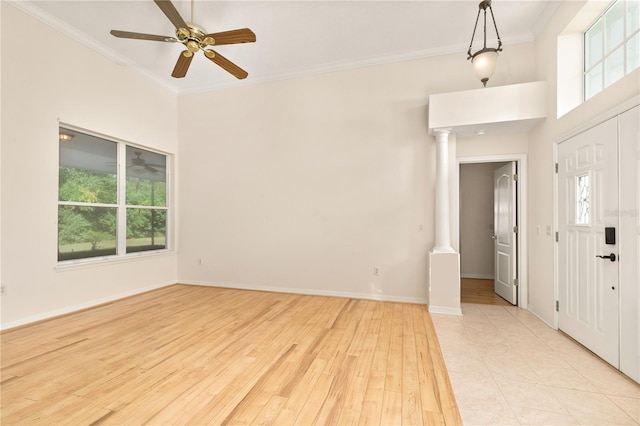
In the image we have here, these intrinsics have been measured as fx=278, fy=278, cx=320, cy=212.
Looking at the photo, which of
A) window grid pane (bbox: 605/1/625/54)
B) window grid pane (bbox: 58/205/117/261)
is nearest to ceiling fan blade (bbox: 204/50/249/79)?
window grid pane (bbox: 58/205/117/261)

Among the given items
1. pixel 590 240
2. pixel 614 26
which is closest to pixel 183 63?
pixel 614 26

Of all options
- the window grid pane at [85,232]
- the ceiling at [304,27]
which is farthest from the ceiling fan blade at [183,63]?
the window grid pane at [85,232]

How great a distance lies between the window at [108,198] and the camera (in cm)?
386

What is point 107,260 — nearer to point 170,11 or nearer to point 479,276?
point 170,11

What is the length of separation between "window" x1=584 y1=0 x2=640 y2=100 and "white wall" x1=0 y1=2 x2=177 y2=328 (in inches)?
246

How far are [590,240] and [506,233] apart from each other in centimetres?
172

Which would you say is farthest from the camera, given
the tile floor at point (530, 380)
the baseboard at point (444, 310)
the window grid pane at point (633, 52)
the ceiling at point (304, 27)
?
the baseboard at point (444, 310)

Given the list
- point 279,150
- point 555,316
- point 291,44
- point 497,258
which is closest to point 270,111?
point 279,150

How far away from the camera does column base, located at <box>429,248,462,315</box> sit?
3.77 metres

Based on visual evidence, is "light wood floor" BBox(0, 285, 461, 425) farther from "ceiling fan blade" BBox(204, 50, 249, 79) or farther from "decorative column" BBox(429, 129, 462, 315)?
"ceiling fan blade" BBox(204, 50, 249, 79)

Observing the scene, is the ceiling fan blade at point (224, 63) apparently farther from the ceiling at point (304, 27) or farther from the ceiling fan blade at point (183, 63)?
the ceiling at point (304, 27)

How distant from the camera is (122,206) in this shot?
4.58 meters

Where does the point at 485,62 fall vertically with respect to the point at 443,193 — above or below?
above

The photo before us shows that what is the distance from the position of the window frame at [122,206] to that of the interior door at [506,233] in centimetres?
595
